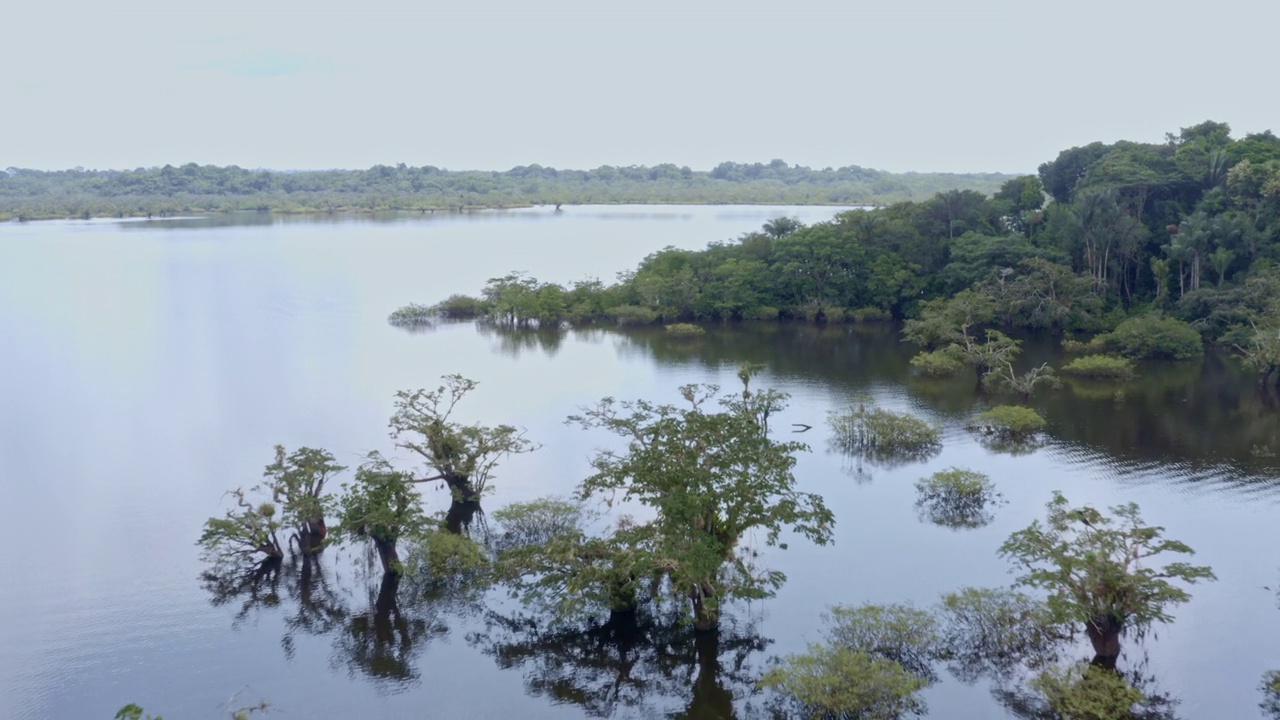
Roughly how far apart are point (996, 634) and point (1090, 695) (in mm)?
2531

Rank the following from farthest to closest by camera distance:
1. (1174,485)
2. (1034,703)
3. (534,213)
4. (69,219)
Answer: (534,213), (69,219), (1174,485), (1034,703)

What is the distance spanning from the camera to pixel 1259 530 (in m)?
20.3

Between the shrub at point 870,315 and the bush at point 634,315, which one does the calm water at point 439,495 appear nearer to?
the bush at point 634,315

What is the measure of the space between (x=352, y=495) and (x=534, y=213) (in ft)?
347

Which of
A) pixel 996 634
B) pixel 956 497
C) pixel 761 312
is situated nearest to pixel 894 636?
pixel 996 634

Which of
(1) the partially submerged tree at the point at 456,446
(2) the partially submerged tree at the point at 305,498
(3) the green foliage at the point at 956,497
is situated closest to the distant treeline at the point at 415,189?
(3) the green foliage at the point at 956,497

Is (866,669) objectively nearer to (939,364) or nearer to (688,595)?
(688,595)

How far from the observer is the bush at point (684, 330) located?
Answer: 1709 inches

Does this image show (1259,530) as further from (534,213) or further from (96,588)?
(534,213)

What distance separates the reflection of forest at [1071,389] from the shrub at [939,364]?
1.70ft

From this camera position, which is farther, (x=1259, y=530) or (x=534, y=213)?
(x=534, y=213)

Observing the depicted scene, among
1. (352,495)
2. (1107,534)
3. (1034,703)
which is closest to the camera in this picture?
(1034,703)

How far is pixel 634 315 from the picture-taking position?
4569 centimetres

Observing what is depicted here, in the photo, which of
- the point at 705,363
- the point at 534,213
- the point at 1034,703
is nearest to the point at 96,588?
the point at 1034,703
